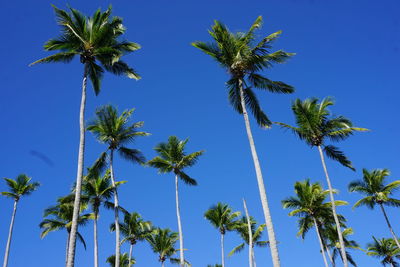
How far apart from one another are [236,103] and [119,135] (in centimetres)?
992

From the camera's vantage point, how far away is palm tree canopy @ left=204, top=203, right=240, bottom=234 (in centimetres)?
3759

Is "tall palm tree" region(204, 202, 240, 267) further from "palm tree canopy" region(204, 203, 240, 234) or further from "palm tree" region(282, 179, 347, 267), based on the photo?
"palm tree" region(282, 179, 347, 267)

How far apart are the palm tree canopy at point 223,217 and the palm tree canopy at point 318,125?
622 inches

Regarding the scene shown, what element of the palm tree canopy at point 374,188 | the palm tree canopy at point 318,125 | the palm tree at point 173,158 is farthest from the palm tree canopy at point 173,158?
the palm tree canopy at point 374,188

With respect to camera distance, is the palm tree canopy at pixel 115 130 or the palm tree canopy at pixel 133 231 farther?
the palm tree canopy at pixel 133 231

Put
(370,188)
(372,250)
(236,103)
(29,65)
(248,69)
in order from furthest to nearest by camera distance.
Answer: (372,250), (370,188), (236,103), (248,69), (29,65)

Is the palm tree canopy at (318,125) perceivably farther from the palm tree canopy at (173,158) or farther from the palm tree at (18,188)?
the palm tree at (18,188)

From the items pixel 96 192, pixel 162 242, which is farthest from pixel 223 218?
pixel 96 192

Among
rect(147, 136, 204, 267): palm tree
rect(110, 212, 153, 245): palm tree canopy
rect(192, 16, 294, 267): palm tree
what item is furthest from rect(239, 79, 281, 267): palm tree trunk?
rect(110, 212, 153, 245): palm tree canopy

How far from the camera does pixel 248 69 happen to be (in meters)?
17.8

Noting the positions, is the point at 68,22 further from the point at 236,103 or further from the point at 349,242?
the point at 349,242

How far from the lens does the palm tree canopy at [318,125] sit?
24031 millimetres

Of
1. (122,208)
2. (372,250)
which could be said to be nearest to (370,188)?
(372,250)

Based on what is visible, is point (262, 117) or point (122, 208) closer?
point (262, 117)
